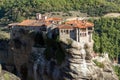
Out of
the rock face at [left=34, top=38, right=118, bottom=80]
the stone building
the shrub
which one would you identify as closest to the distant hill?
the shrub

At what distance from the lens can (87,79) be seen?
6181 centimetres

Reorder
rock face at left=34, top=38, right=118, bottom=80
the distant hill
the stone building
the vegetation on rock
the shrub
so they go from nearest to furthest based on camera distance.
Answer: rock face at left=34, top=38, right=118, bottom=80 → the stone building → the shrub → the vegetation on rock → the distant hill

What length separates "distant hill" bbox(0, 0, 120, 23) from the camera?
372ft

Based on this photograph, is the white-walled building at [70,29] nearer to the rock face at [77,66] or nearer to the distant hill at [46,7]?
the rock face at [77,66]

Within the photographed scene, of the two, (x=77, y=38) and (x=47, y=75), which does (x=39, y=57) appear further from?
(x=77, y=38)

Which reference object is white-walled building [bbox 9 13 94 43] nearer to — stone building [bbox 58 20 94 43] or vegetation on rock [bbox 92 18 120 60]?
stone building [bbox 58 20 94 43]

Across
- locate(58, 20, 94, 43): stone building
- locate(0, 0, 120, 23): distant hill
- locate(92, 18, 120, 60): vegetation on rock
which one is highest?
locate(58, 20, 94, 43): stone building

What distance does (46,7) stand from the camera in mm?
115375

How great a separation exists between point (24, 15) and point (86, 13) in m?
17.1

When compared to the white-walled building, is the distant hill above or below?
below

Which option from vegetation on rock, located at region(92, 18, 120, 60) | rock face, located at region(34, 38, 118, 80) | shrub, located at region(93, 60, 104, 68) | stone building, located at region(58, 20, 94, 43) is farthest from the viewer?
vegetation on rock, located at region(92, 18, 120, 60)

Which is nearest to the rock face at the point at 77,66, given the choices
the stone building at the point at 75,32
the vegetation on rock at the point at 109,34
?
the stone building at the point at 75,32

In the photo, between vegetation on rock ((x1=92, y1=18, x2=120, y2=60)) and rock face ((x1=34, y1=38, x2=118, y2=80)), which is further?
vegetation on rock ((x1=92, y1=18, x2=120, y2=60))

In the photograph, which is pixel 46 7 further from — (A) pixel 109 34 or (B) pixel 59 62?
(B) pixel 59 62
